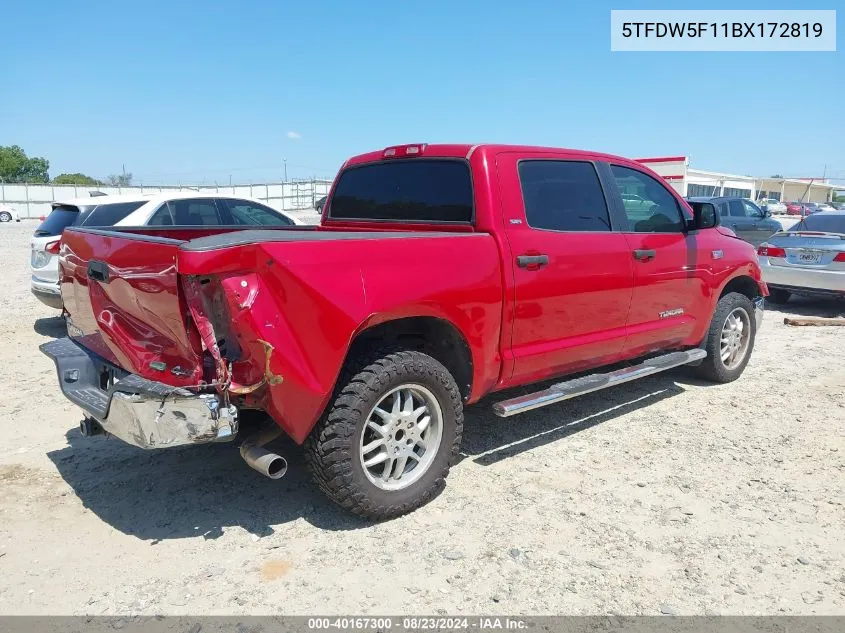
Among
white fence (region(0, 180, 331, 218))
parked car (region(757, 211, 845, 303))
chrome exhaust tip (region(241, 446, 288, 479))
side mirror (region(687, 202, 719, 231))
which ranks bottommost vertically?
chrome exhaust tip (region(241, 446, 288, 479))

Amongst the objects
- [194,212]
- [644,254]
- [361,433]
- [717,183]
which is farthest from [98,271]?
[717,183]

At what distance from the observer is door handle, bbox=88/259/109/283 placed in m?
3.19

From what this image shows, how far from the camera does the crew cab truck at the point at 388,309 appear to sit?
2811 millimetres

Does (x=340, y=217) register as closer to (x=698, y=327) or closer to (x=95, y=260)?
(x=95, y=260)

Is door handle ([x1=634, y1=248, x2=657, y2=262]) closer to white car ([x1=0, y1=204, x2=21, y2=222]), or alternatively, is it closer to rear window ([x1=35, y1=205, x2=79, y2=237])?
rear window ([x1=35, y1=205, x2=79, y2=237])

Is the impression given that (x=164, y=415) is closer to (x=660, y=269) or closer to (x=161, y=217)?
(x=660, y=269)

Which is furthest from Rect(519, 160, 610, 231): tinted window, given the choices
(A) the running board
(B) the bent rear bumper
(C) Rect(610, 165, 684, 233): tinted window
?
(B) the bent rear bumper

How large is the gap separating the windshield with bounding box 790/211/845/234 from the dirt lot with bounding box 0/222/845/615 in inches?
228

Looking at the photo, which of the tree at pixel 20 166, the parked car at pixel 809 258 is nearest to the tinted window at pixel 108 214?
the parked car at pixel 809 258

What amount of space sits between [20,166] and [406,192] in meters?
84.2

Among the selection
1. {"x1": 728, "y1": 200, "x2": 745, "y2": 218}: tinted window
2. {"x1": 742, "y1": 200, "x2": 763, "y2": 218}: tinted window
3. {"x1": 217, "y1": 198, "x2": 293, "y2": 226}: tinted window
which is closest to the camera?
{"x1": 217, "y1": 198, "x2": 293, "y2": 226}: tinted window

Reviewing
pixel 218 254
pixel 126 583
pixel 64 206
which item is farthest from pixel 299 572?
pixel 64 206

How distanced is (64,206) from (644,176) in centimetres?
685

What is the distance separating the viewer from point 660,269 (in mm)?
4863
